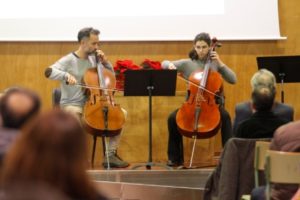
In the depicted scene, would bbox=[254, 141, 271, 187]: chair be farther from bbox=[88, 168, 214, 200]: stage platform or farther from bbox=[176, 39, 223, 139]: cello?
bbox=[176, 39, 223, 139]: cello

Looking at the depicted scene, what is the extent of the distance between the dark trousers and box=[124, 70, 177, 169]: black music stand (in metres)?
0.39

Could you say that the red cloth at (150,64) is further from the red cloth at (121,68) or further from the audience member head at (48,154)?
the audience member head at (48,154)

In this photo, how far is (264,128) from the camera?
3682 mm

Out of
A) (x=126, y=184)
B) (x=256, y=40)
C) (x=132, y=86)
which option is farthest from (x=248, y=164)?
(x=256, y=40)

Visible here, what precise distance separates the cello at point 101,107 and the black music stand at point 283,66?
4.45 feet

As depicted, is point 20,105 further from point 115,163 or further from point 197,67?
point 197,67

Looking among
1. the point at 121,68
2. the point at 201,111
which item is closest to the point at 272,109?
the point at 201,111

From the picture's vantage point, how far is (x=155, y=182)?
5.02 metres

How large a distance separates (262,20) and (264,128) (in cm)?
307

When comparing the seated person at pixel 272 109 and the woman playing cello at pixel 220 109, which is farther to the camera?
the woman playing cello at pixel 220 109

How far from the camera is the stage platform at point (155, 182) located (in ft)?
15.4

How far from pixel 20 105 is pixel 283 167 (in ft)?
4.86

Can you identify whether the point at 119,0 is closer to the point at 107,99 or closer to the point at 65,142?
the point at 107,99

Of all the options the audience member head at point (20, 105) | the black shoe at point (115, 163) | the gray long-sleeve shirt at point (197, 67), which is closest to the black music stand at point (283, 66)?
the gray long-sleeve shirt at point (197, 67)
